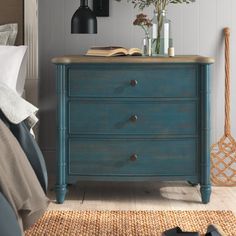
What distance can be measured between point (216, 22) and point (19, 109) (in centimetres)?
166

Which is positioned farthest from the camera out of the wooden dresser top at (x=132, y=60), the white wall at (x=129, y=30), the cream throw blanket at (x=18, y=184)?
the white wall at (x=129, y=30)

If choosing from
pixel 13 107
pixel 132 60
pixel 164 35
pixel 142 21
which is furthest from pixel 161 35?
pixel 13 107

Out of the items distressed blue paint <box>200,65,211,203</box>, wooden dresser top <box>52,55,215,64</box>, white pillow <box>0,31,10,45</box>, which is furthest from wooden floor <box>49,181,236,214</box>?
white pillow <box>0,31,10,45</box>

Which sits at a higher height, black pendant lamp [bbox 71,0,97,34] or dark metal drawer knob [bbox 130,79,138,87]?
black pendant lamp [bbox 71,0,97,34]

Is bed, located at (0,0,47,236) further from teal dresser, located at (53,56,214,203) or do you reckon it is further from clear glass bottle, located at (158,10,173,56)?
clear glass bottle, located at (158,10,173,56)

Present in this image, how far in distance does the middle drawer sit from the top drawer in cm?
5

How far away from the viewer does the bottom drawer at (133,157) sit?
3463 mm

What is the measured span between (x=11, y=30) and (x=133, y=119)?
0.98 metres

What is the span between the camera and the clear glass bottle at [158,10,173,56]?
363 centimetres

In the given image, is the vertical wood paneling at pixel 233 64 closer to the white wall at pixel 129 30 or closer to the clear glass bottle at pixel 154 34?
the white wall at pixel 129 30

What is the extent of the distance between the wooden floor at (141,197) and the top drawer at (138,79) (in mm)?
594

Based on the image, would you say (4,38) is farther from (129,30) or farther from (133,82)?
(133,82)

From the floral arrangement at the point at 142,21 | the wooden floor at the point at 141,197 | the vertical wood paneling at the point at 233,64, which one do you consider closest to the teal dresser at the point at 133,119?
the wooden floor at the point at 141,197

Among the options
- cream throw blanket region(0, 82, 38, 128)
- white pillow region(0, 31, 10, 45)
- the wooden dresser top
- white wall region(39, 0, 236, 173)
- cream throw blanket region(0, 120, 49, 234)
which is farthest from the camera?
white wall region(39, 0, 236, 173)
